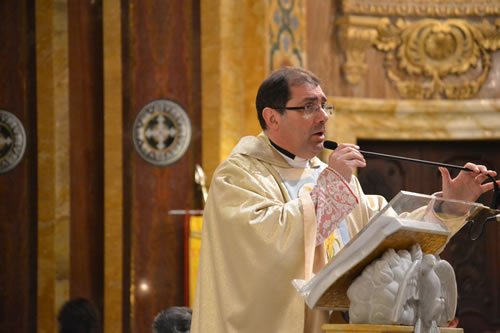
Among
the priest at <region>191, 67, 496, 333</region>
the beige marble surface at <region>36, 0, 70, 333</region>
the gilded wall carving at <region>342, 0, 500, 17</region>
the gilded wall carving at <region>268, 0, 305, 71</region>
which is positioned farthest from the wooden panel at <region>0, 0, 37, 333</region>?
the priest at <region>191, 67, 496, 333</region>

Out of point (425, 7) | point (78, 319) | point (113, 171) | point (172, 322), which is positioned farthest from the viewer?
point (425, 7)

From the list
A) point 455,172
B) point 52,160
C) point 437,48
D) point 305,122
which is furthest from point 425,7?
point 305,122

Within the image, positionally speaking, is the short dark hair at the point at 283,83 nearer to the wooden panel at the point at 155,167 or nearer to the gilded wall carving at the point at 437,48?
the wooden panel at the point at 155,167

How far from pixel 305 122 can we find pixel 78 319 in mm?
1706

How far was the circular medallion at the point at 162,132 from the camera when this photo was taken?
6.45 meters

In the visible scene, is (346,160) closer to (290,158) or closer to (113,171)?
(290,158)

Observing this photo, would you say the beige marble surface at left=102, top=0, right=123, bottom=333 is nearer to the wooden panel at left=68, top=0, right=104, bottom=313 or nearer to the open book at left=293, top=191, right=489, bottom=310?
the wooden panel at left=68, top=0, right=104, bottom=313

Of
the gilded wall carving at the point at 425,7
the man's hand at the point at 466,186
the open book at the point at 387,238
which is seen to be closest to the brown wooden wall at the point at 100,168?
the gilded wall carving at the point at 425,7

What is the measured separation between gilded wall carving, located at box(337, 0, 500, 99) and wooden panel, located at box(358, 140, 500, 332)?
466mm

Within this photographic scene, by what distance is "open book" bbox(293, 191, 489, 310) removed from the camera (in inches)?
86.6

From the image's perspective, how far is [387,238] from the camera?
219 cm

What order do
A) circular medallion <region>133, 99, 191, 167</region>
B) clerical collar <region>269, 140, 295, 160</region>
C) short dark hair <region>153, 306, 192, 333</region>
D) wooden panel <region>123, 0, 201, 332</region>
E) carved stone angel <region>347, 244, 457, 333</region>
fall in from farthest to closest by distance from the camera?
circular medallion <region>133, 99, 191, 167</region>
wooden panel <region>123, 0, 201, 332</region>
short dark hair <region>153, 306, 192, 333</region>
clerical collar <region>269, 140, 295, 160</region>
carved stone angel <region>347, 244, 457, 333</region>

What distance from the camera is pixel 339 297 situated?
2.40 m

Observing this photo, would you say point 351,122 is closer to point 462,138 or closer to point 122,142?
point 462,138
